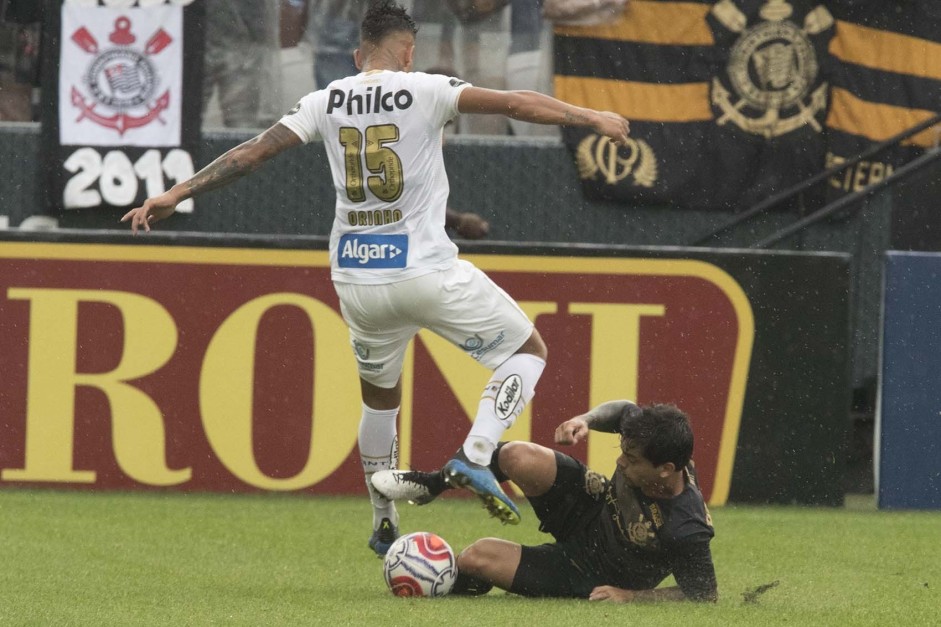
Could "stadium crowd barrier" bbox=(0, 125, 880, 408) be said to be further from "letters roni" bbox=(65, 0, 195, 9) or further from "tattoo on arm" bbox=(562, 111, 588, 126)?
"tattoo on arm" bbox=(562, 111, 588, 126)

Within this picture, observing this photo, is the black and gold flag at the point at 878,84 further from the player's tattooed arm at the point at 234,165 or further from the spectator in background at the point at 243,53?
the player's tattooed arm at the point at 234,165

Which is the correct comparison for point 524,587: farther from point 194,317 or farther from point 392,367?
point 194,317

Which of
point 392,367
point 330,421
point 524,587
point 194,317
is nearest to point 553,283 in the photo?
point 330,421

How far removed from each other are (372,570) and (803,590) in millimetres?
1849

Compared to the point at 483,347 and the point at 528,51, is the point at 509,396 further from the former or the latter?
the point at 528,51

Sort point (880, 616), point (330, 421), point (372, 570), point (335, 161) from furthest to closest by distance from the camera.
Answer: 1. point (330, 421)
2. point (372, 570)
3. point (335, 161)
4. point (880, 616)

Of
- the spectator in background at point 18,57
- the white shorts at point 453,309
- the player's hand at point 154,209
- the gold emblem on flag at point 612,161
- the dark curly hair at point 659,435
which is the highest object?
the spectator in background at point 18,57

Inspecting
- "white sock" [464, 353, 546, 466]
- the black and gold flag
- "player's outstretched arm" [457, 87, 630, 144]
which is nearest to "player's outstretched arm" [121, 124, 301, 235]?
"player's outstretched arm" [457, 87, 630, 144]

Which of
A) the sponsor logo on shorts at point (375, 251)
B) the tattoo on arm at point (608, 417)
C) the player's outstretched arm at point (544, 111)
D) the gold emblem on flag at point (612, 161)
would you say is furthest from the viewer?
the gold emblem on flag at point (612, 161)

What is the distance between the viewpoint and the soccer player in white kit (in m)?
6.42

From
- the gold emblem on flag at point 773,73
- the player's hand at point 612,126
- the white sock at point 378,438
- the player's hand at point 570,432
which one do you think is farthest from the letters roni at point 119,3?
the player's hand at point 570,432

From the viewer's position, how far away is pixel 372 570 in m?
7.18

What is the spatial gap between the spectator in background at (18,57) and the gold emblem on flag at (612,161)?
13.0 ft

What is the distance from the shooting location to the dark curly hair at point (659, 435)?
5.72 m
